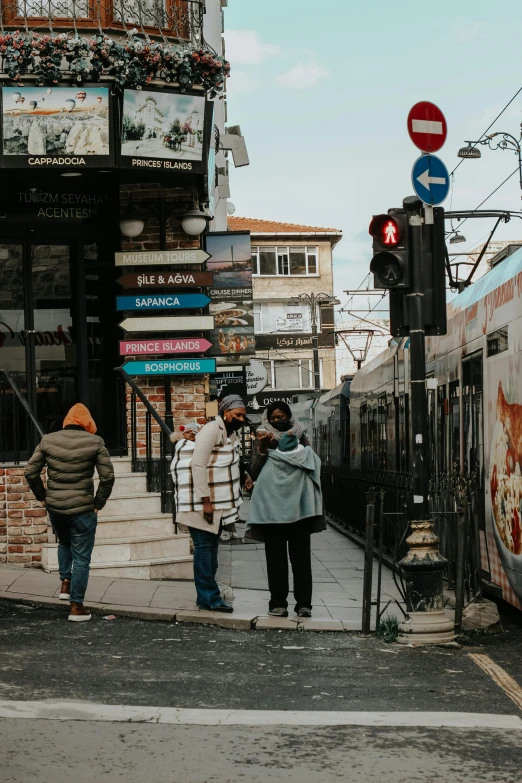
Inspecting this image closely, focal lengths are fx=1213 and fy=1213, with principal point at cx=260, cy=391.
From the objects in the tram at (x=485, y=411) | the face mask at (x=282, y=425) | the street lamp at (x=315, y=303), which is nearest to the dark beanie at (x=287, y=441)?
the face mask at (x=282, y=425)

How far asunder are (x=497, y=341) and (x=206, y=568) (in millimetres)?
3109

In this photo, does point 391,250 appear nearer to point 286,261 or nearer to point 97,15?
point 97,15

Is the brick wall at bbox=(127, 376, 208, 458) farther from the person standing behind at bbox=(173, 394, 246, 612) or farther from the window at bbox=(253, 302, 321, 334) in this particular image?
the window at bbox=(253, 302, 321, 334)

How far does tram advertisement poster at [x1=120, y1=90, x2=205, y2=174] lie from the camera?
44.8ft

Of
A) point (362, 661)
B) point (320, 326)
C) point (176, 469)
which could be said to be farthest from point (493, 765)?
point (320, 326)

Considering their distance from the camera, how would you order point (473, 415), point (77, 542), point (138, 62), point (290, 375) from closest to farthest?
point (77, 542), point (473, 415), point (138, 62), point (290, 375)

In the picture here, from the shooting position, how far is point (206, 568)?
32.9 ft

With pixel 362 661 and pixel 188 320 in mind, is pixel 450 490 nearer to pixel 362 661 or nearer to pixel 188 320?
pixel 362 661

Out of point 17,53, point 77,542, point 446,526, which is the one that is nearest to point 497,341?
point 446,526

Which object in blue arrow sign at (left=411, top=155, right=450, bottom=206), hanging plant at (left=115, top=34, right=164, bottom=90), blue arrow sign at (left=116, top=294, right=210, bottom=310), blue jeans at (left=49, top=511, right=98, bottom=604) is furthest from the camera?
blue arrow sign at (left=116, top=294, right=210, bottom=310)

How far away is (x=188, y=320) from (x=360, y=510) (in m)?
5.73

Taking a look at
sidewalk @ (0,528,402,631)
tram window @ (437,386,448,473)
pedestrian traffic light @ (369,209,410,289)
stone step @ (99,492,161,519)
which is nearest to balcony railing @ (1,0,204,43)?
tram window @ (437,386,448,473)

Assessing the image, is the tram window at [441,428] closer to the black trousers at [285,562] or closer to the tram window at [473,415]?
the tram window at [473,415]

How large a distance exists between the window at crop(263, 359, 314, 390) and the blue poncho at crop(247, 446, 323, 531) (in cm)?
5330
